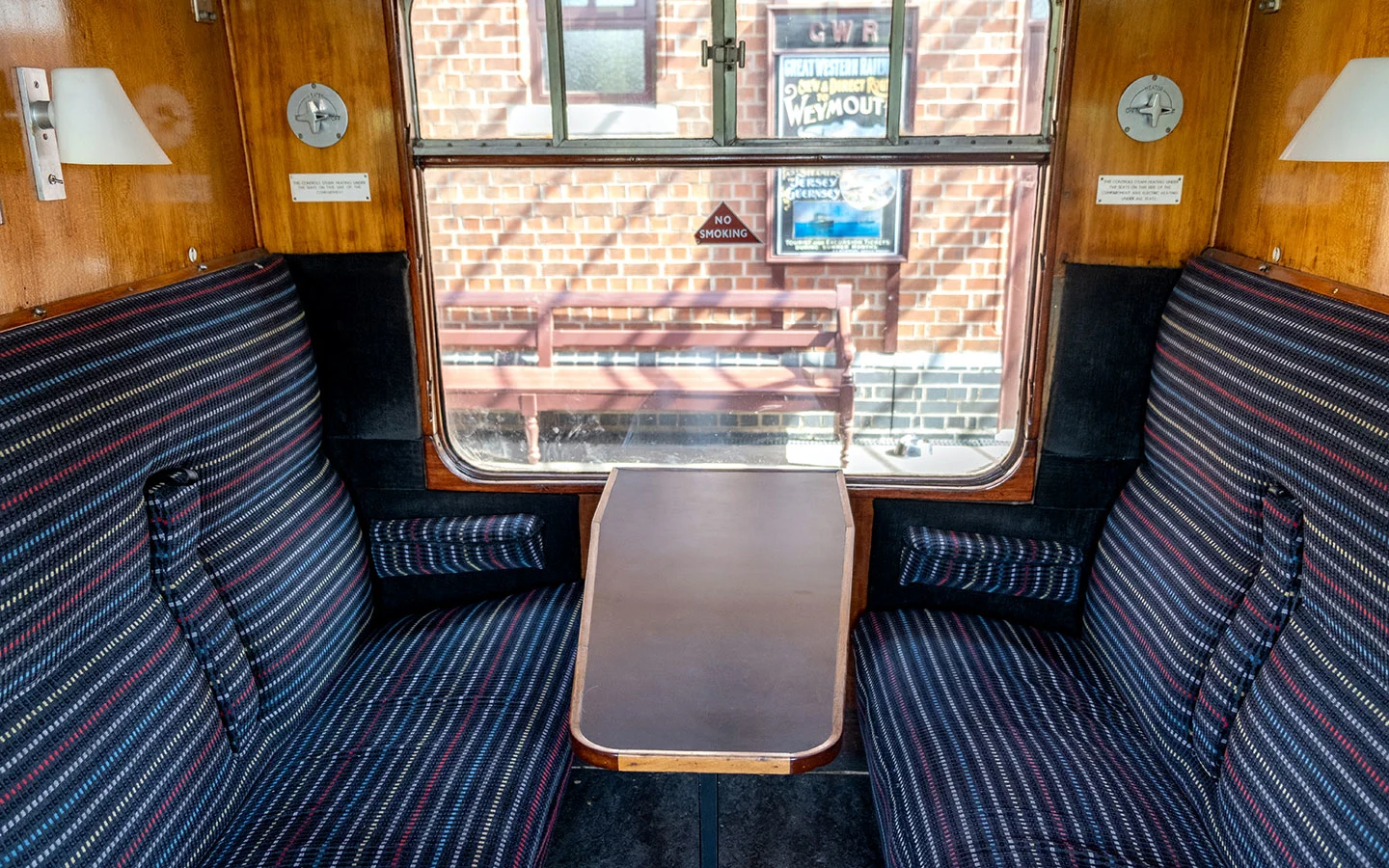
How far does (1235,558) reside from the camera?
6.97ft

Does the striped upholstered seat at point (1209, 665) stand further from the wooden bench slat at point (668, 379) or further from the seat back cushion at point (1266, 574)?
the wooden bench slat at point (668, 379)

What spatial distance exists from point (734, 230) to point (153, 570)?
1.79 metres

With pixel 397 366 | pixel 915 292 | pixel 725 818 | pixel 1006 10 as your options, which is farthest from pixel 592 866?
pixel 1006 10

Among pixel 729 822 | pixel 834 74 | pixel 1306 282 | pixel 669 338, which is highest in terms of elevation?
pixel 834 74

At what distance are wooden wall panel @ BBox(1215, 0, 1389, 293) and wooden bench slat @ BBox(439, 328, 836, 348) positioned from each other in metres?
1.28

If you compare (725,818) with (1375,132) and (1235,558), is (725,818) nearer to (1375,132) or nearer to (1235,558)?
(1235,558)

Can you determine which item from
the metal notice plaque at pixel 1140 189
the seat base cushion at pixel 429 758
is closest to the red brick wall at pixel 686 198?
the metal notice plaque at pixel 1140 189

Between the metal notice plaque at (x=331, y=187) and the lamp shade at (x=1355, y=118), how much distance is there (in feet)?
7.79

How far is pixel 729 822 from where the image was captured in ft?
9.04

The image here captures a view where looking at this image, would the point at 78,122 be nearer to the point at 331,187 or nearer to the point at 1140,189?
the point at 331,187

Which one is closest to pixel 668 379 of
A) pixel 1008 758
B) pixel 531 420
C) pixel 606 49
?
pixel 531 420

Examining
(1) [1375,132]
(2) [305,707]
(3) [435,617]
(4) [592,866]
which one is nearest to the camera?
(1) [1375,132]

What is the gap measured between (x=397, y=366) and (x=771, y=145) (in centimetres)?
132

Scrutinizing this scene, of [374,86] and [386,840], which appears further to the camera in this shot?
[374,86]
